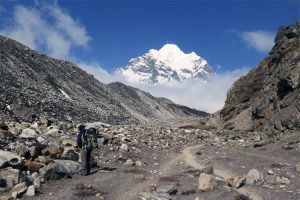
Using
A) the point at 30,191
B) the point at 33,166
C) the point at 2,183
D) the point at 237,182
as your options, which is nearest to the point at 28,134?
the point at 33,166

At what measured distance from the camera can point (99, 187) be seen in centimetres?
2014

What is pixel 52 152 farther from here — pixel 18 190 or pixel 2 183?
pixel 18 190

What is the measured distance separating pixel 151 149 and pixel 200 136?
20.3 metres

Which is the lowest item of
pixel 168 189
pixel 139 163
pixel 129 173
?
pixel 168 189

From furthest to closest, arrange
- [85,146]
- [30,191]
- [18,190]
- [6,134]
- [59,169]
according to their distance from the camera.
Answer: [6,134], [85,146], [59,169], [30,191], [18,190]

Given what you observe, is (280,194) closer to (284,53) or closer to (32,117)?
(32,117)

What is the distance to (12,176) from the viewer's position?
18.5m

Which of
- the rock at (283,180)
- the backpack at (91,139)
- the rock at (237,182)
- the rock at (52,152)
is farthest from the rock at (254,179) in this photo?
the rock at (52,152)

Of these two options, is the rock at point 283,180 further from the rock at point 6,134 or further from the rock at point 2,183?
the rock at point 6,134

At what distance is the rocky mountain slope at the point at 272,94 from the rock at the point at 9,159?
101 ft

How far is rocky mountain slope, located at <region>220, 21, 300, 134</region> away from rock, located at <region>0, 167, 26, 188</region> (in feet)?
104

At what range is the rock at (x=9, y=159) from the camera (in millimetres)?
19917

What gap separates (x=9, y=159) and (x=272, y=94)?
44549 mm

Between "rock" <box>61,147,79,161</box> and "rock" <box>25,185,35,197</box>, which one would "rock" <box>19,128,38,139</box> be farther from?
"rock" <box>25,185,35,197</box>
